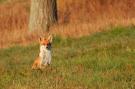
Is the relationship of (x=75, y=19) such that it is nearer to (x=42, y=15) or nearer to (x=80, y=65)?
(x=42, y=15)

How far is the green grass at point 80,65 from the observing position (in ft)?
28.5

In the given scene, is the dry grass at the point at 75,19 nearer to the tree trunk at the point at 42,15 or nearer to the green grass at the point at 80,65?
the tree trunk at the point at 42,15

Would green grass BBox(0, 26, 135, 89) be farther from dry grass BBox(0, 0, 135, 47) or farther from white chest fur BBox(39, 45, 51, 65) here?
dry grass BBox(0, 0, 135, 47)

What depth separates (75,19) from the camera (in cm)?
2131

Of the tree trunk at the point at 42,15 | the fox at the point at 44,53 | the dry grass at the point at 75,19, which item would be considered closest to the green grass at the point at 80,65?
the fox at the point at 44,53

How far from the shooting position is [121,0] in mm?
21969

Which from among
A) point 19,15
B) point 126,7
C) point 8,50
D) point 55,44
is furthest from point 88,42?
point 19,15

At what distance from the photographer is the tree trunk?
64.4 feet

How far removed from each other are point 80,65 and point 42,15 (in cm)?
937

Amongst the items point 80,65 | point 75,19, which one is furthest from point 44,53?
point 75,19

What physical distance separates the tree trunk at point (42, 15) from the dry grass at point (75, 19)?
35 centimetres

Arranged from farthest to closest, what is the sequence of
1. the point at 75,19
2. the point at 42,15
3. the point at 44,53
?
1. the point at 75,19
2. the point at 42,15
3. the point at 44,53

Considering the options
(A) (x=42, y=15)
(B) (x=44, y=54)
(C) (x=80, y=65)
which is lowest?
Result: (C) (x=80, y=65)

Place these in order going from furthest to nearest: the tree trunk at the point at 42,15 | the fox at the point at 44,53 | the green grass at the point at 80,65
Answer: the tree trunk at the point at 42,15, the fox at the point at 44,53, the green grass at the point at 80,65
